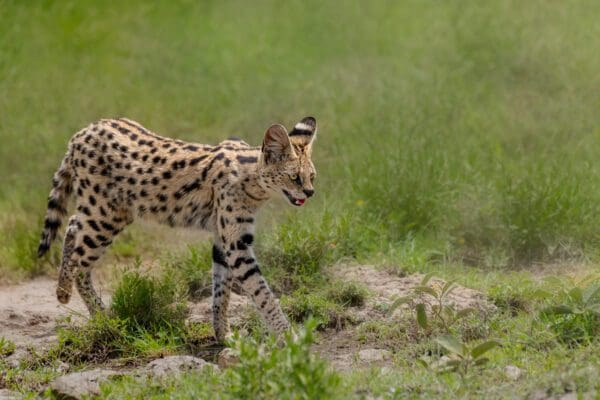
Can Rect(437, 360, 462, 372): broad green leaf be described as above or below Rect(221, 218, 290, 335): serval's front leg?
below

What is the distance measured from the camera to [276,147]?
24.2 ft

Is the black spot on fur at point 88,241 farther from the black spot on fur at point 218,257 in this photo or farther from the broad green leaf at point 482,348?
the broad green leaf at point 482,348

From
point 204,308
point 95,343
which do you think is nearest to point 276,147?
point 204,308

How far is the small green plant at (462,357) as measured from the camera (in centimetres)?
589

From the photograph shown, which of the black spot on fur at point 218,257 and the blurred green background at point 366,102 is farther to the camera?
the blurred green background at point 366,102

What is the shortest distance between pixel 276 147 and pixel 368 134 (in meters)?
3.69

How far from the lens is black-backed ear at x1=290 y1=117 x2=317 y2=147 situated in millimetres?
7547

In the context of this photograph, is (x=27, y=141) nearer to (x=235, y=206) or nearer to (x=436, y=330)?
(x=235, y=206)

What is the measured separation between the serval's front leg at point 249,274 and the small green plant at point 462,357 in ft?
5.02

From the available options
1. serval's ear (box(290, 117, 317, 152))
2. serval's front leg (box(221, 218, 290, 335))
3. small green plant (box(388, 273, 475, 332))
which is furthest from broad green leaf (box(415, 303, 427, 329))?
serval's ear (box(290, 117, 317, 152))

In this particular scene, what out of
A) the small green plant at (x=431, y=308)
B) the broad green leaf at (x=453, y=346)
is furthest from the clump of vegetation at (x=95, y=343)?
the broad green leaf at (x=453, y=346)

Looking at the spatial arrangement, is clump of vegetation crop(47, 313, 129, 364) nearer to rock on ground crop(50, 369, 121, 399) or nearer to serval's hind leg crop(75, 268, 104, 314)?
serval's hind leg crop(75, 268, 104, 314)

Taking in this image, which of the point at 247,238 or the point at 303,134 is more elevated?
the point at 303,134

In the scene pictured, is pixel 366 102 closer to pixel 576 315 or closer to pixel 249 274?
pixel 249 274
